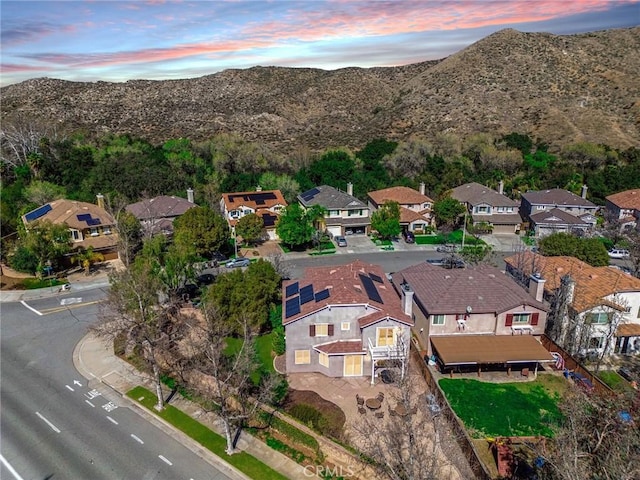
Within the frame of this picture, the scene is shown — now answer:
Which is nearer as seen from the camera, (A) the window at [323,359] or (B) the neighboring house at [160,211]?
(A) the window at [323,359]

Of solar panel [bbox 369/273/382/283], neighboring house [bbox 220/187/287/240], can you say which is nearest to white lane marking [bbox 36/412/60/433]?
solar panel [bbox 369/273/382/283]

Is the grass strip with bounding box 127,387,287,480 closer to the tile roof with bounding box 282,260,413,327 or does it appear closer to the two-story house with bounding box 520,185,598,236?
the tile roof with bounding box 282,260,413,327

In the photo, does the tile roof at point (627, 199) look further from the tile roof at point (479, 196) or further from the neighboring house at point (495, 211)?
the tile roof at point (479, 196)

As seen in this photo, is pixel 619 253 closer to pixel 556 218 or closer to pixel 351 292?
pixel 556 218

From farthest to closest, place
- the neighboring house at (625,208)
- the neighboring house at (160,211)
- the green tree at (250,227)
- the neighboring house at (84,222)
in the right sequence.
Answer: the neighboring house at (625,208) < the neighboring house at (160,211) < the green tree at (250,227) < the neighboring house at (84,222)
